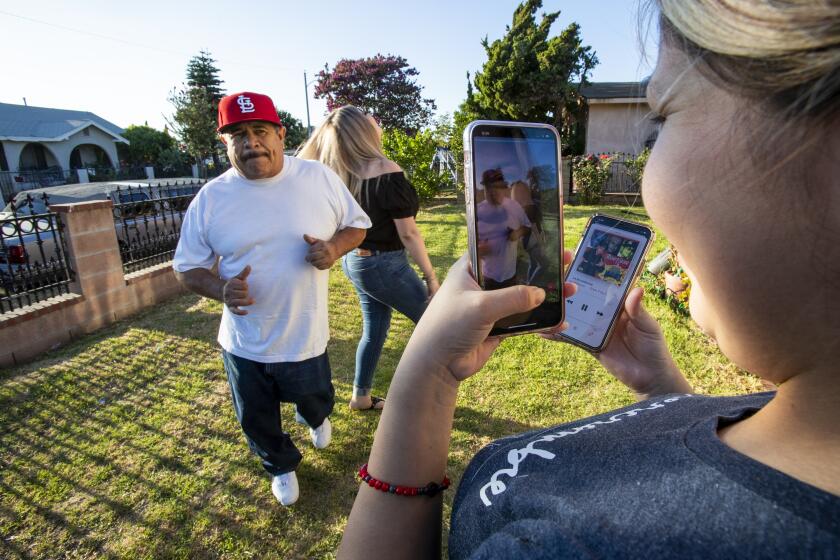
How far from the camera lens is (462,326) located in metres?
0.95

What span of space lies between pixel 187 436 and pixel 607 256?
11.2 feet

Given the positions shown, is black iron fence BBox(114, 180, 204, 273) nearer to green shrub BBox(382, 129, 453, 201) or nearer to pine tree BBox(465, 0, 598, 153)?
green shrub BBox(382, 129, 453, 201)

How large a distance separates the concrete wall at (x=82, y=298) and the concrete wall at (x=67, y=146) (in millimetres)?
34139

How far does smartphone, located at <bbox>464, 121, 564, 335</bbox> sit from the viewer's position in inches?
45.2

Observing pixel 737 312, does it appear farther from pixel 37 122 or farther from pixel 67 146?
pixel 37 122

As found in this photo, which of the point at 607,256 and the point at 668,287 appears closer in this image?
the point at 607,256

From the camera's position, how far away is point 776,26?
0.41 m

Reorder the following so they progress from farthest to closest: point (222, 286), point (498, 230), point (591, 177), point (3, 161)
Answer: point (3, 161), point (591, 177), point (222, 286), point (498, 230)

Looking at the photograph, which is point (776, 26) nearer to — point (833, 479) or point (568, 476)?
point (833, 479)

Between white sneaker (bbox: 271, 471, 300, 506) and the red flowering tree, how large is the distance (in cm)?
2589

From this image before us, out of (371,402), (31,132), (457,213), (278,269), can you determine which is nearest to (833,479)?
(278,269)

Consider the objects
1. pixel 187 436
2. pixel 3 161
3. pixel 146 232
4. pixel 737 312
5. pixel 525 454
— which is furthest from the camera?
pixel 3 161

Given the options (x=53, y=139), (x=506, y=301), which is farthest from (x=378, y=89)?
(x=506, y=301)

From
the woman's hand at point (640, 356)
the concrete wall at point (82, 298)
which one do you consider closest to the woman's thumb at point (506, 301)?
the woman's hand at point (640, 356)
